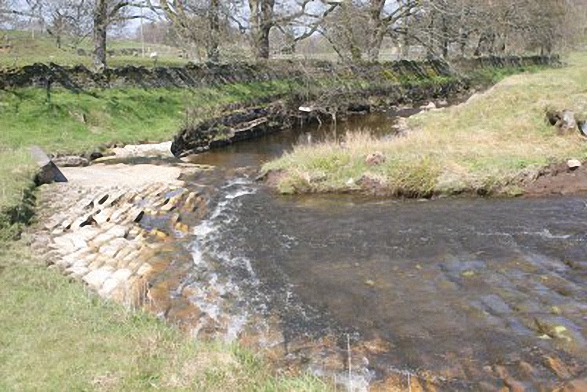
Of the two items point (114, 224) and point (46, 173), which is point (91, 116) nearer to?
point (46, 173)

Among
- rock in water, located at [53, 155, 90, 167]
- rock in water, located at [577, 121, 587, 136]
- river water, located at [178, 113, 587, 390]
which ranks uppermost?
rock in water, located at [577, 121, 587, 136]

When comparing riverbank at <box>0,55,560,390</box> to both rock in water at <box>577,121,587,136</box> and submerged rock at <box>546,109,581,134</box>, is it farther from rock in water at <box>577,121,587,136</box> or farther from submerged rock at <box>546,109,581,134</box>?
rock in water at <box>577,121,587,136</box>

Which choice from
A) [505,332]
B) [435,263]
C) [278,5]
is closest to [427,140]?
[435,263]

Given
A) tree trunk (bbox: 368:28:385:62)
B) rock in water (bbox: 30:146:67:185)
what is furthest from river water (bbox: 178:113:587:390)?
tree trunk (bbox: 368:28:385:62)

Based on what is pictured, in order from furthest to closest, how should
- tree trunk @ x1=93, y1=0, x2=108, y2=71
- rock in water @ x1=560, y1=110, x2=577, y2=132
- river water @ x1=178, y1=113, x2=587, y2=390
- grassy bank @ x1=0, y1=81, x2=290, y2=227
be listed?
tree trunk @ x1=93, y1=0, x2=108, y2=71
grassy bank @ x1=0, y1=81, x2=290, y2=227
rock in water @ x1=560, y1=110, x2=577, y2=132
river water @ x1=178, y1=113, x2=587, y2=390

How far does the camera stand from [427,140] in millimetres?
16266

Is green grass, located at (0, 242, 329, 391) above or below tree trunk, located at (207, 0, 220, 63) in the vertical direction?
below

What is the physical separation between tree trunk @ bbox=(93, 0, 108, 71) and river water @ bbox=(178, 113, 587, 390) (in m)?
16.1

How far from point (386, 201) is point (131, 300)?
719cm

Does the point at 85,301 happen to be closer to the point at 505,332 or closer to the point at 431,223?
the point at 505,332

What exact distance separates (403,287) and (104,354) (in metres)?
4.47

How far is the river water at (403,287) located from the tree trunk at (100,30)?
16088 millimetres

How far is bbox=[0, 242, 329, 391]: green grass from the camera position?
17.1ft

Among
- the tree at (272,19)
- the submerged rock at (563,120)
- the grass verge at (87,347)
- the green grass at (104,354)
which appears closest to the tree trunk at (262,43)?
the tree at (272,19)
